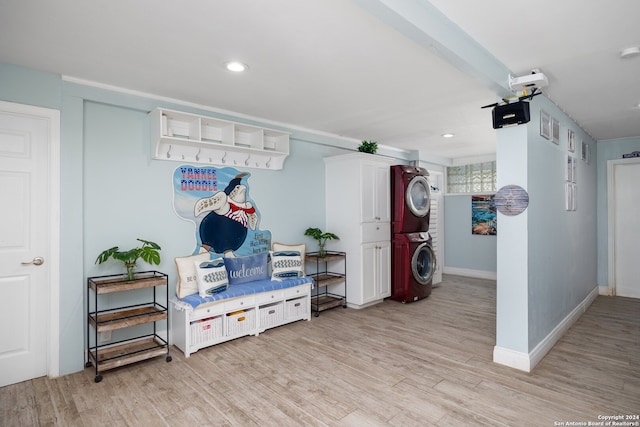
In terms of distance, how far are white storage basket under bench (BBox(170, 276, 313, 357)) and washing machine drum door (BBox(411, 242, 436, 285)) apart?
1.60 metres

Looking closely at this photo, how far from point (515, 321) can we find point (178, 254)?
10.1ft

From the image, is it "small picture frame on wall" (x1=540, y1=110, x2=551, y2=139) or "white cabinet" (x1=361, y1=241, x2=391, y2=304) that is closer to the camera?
"small picture frame on wall" (x1=540, y1=110, x2=551, y2=139)

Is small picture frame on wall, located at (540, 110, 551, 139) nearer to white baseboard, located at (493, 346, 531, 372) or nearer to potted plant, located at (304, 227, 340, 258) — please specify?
white baseboard, located at (493, 346, 531, 372)

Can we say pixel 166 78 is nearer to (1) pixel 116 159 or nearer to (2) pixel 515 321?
(1) pixel 116 159

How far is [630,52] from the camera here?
235cm

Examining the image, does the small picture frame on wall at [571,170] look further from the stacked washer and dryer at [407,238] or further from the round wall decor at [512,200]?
the stacked washer and dryer at [407,238]

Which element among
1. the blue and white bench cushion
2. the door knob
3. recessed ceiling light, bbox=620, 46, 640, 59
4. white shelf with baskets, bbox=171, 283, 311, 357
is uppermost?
recessed ceiling light, bbox=620, 46, 640, 59

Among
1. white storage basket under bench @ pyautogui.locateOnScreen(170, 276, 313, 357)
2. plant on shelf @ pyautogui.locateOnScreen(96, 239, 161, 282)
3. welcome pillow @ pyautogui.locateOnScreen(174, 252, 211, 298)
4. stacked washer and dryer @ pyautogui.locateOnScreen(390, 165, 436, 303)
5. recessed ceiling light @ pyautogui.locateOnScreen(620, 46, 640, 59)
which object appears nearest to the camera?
recessed ceiling light @ pyautogui.locateOnScreen(620, 46, 640, 59)

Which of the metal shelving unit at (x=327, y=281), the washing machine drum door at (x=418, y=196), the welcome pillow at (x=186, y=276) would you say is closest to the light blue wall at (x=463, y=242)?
the washing machine drum door at (x=418, y=196)

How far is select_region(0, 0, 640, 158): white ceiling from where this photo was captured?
190cm

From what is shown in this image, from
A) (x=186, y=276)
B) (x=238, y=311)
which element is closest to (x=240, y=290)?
(x=238, y=311)

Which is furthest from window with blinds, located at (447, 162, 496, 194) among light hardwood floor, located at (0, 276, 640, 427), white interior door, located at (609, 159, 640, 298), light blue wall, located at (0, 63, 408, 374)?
light blue wall, located at (0, 63, 408, 374)

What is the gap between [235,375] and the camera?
2742 millimetres

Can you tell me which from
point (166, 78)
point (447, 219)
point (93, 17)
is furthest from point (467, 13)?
point (447, 219)
